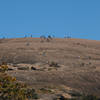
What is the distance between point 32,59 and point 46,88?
14660mm

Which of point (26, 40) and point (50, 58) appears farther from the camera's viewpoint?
point (26, 40)

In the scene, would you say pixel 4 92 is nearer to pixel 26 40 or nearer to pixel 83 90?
pixel 83 90

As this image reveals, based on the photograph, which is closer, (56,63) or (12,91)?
(12,91)

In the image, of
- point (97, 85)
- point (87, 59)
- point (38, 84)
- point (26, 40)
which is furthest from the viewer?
point (26, 40)

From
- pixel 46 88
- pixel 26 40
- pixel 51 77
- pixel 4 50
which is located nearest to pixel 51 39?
pixel 26 40

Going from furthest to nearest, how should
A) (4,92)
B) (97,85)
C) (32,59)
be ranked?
1. (32,59)
2. (97,85)
3. (4,92)

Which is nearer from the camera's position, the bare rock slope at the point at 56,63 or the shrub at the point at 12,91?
the shrub at the point at 12,91

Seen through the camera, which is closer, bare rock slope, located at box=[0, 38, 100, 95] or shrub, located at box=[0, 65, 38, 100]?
shrub, located at box=[0, 65, 38, 100]

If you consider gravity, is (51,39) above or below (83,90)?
above

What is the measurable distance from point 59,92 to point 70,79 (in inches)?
182

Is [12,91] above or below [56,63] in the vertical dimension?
below

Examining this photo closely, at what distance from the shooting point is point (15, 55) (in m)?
37.8

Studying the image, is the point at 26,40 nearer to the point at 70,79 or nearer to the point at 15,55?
the point at 15,55

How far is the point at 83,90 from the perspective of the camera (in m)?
23.2
